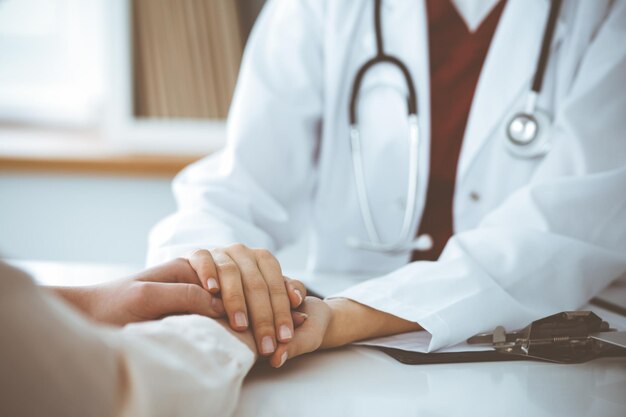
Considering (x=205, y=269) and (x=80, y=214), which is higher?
(x=205, y=269)

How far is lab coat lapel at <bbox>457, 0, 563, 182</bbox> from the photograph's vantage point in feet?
3.15

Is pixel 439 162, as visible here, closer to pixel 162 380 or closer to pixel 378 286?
pixel 378 286

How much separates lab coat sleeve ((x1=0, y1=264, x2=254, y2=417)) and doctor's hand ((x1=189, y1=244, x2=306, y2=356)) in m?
0.12

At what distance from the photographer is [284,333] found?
0.54 metres

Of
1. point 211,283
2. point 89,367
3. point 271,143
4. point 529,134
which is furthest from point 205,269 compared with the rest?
point 529,134

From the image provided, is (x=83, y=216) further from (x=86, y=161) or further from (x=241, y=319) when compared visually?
(x=241, y=319)

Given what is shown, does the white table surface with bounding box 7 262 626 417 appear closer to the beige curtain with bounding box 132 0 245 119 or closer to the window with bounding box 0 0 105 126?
the beige curtain with bounding box 132 0 245 119

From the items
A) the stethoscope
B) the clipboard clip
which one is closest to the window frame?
the stethoscope

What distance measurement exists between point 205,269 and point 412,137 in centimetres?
51

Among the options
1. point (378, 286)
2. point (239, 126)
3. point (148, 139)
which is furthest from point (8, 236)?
point (378, 286)

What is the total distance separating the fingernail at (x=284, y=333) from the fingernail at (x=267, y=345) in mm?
12

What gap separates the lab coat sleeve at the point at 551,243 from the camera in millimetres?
642

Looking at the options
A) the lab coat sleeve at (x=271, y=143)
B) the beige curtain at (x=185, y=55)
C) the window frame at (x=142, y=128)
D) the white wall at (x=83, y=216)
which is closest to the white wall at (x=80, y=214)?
the white wall at (x=83, y=216)

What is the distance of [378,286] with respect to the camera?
67cm
